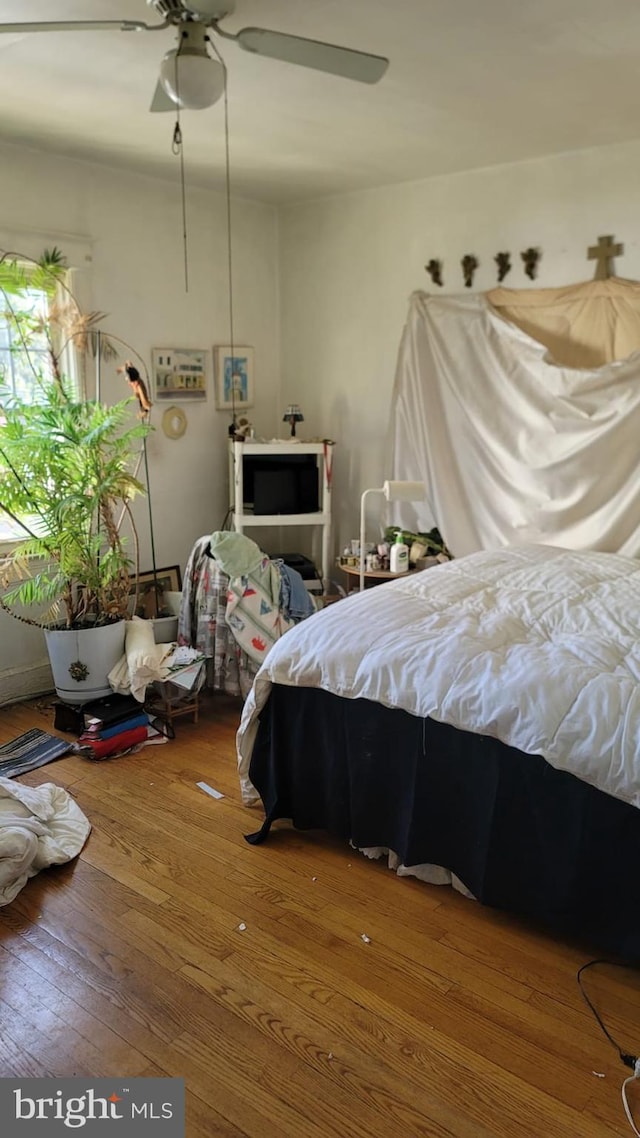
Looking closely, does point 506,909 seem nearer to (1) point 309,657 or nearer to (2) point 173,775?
(1) point 309,657

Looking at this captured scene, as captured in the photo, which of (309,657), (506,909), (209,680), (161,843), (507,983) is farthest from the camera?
(209,680)

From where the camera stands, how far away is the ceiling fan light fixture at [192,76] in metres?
1.97

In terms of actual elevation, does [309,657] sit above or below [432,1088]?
above

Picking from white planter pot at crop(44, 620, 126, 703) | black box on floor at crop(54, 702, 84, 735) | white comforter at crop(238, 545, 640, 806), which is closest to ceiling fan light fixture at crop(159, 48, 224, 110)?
white comforter at crop(238, 545, 640, 806)

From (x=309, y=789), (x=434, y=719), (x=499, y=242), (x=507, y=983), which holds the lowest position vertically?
(x=507, y=983)

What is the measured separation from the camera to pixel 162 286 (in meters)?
4.32

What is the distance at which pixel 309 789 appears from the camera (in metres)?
2.56

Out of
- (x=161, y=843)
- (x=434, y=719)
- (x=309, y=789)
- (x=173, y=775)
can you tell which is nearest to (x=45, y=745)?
(x=173, y=775)

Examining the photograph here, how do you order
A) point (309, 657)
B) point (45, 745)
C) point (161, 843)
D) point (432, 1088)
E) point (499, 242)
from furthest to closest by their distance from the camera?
point (499, 242)
point (45, 745)
point (161, 843)
point (309, 657)
point (432, 1088)

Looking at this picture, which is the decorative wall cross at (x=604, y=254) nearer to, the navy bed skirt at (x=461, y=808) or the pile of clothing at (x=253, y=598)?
the pile of clothing at (x=253, y=598)

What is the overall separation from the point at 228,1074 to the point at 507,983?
0.73 metres

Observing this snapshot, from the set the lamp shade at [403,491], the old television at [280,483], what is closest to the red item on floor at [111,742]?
the lamp shade at [403,491]

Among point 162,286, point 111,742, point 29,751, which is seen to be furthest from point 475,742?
point 162,286

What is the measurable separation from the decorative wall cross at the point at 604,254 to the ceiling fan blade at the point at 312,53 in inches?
77.7
